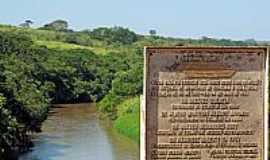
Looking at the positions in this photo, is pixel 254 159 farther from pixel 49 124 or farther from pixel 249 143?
pixel 49 124

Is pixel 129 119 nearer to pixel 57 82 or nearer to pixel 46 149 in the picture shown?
pixel 46 149

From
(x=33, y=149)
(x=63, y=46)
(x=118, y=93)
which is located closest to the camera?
(x=33, y=149)

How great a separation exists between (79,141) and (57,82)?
3266 centimetres

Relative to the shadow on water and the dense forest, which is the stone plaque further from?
the shadow on water

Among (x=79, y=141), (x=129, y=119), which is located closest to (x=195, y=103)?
(x=79, y=141)

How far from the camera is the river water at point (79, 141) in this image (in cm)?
4275

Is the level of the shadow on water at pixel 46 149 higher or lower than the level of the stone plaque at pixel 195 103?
lower

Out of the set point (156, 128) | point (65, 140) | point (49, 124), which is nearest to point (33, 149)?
point (65, 140)

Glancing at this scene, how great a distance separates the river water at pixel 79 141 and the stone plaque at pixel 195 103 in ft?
96.8

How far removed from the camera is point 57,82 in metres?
80.6

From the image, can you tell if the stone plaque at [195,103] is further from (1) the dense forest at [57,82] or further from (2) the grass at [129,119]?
(2) the grass at [129,119]

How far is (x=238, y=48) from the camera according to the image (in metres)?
11.9

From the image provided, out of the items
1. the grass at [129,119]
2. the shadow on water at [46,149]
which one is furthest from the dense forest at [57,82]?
the shadow on water at [46,149]

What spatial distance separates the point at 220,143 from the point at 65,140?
37905mm
